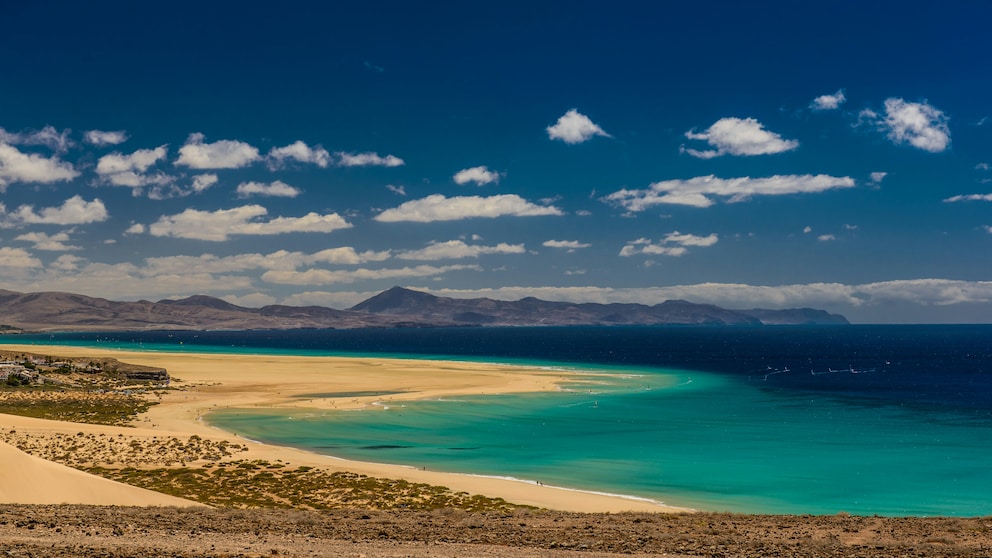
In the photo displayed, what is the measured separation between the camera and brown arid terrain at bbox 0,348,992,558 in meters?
17.6

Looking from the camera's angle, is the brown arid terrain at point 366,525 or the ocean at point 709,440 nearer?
the brown arid terrain at point 366,525

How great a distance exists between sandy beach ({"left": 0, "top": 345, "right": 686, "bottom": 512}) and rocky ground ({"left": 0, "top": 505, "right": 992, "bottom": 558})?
5.75 m

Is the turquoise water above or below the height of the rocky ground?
below

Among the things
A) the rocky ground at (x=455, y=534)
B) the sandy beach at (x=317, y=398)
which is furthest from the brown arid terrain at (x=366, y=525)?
the sandy beach at (x=317, y=398)

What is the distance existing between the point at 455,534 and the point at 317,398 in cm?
5881

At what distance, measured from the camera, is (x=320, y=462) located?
38.5 meters

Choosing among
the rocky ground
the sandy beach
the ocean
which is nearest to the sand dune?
the sandy beach

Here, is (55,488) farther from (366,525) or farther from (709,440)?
(709,440)

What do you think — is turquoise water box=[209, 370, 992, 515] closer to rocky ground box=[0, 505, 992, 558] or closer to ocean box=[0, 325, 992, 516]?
ocean box=[0, 325, 992, 516]

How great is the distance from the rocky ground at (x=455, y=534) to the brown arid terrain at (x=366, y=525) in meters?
0.04

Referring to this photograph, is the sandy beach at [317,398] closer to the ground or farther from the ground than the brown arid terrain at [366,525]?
closer to the ground

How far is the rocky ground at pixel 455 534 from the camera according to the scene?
55.9 feet

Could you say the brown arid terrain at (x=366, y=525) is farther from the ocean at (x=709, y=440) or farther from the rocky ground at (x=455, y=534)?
the ocean at (x=709, y=440)

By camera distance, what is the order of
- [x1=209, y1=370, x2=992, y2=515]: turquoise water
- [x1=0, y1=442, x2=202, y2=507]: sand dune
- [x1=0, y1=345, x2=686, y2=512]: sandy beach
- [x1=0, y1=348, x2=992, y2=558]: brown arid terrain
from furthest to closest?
1. [x1=209, y1=370, x2=992, y2=515]: turquoise water
2. [x1=0, y1=345, x2=686, y2=512]: sandy beach
3. [x1=0, y1=442, x2=202, y2=507]: sand dune
4. [x1=0, y1=348, x2=992, y2=558]: brown arid terrain
